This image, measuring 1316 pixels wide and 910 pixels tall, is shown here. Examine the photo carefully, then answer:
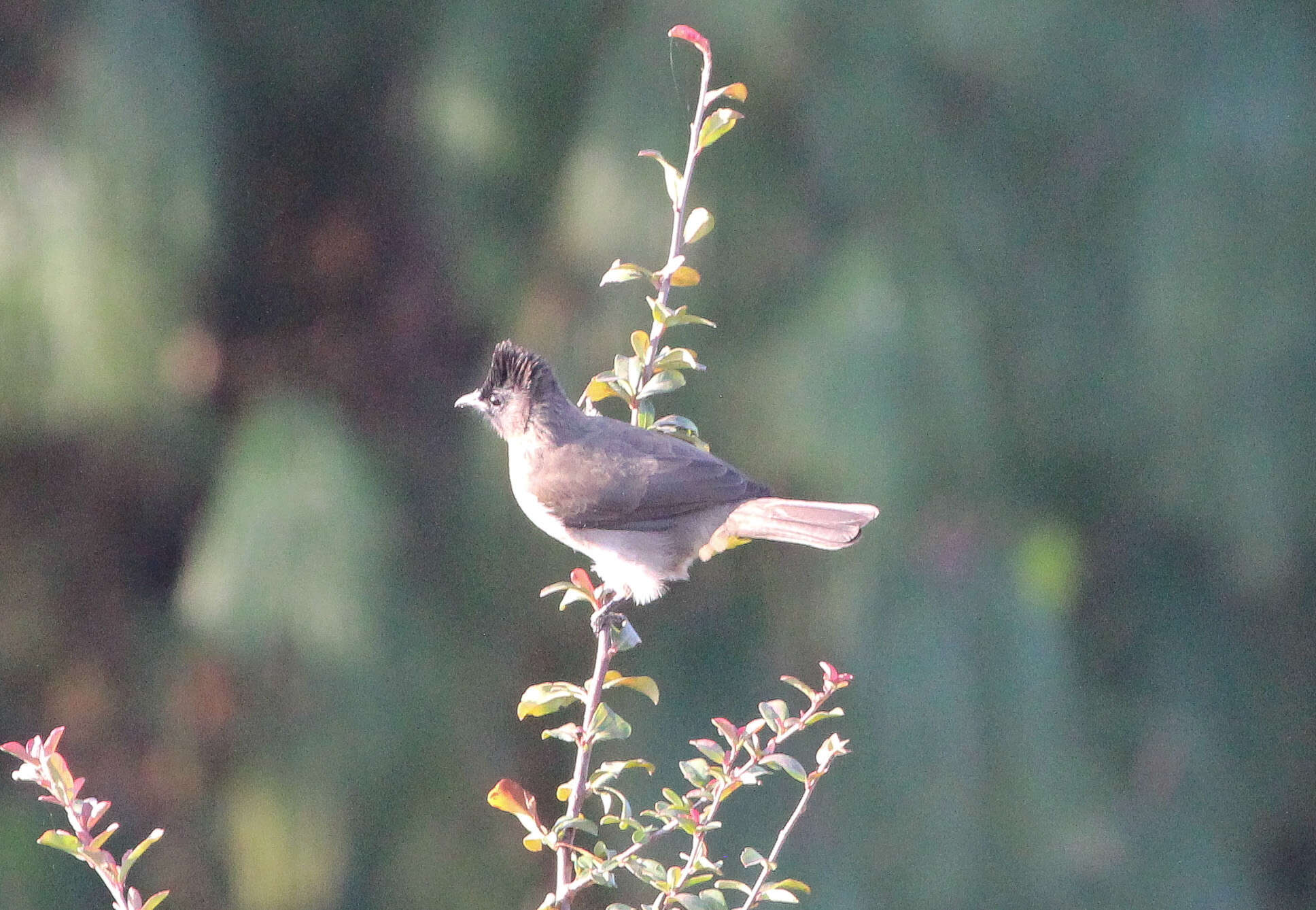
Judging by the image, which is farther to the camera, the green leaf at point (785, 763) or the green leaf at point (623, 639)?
the green leaf at point (623, 639)

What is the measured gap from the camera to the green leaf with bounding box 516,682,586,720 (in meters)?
1.32

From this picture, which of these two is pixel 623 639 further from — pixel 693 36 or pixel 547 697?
pixel 693 36

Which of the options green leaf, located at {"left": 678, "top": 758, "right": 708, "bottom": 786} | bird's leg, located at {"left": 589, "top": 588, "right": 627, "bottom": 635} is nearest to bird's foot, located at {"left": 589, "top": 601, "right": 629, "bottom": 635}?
bird's leg, located at {"left": 589, "top": 588, "right": 627, "bottom": 635}

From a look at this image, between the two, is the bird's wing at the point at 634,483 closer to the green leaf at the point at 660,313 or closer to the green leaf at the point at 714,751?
the green leaf at the point at 660,313

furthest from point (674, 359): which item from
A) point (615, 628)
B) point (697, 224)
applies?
point (615, 628)

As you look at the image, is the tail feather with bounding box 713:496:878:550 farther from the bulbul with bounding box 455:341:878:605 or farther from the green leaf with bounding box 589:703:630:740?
the green leaf with bounding box 589:703:630:740

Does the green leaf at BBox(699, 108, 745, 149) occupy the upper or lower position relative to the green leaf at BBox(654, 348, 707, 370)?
upper

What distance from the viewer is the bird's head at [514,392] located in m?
1.98

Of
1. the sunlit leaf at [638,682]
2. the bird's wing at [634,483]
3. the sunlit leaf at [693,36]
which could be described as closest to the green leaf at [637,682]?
the sunlit leaf at [638,682]

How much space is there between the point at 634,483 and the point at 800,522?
0.29 metres

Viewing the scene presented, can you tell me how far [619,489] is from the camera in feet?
6.54

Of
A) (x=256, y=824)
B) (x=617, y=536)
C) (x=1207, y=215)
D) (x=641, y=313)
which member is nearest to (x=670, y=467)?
(x=617, y=536)

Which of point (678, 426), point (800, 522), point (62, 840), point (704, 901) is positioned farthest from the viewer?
point (800, 522)

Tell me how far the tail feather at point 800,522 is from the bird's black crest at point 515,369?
0.35 meters
